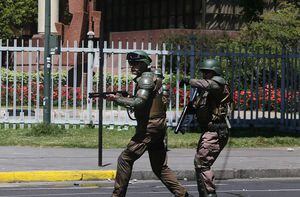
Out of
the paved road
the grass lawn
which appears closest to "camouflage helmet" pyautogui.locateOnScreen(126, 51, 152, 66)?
the paved road

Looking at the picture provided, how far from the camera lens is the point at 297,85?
18.3 m

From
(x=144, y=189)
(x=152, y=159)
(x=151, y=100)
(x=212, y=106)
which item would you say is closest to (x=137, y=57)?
(x=151, y=100)

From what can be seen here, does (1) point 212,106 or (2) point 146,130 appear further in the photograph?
(1) point 212,106

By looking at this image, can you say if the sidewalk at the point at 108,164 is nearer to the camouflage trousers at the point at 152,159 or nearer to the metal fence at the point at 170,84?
the metal fence at the point at 170,84

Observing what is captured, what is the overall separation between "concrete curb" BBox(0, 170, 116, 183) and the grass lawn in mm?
3564

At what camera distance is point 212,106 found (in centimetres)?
850

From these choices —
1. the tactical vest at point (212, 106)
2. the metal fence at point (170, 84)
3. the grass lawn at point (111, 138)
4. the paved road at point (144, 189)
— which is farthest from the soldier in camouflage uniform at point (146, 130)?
the metal fence at point (170, 84)

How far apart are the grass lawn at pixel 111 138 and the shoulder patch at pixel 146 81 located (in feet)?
23.5

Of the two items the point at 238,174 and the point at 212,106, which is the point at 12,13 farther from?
the point at 212,106

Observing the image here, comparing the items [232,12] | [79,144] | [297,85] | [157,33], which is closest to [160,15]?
[232,12]

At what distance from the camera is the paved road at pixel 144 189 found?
9.87 metres

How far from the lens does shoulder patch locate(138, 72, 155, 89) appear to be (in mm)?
7980

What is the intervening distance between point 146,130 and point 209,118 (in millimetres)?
855

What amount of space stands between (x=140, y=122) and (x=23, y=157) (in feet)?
18.4
